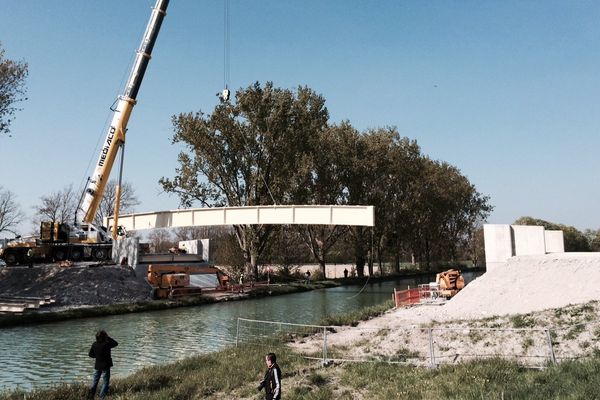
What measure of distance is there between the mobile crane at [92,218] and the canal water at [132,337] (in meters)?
11.2

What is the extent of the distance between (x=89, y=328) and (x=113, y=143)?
1706 centimetres

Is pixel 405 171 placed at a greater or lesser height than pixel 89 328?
greater

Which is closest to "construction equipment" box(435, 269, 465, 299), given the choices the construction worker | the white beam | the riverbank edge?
the white beam

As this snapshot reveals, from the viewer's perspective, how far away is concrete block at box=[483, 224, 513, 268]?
97.6 feet

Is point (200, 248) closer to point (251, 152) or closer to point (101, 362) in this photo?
point (251, 152)

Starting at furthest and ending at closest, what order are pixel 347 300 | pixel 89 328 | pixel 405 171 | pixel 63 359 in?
pixel 405 171, pixel 347 300, pixel 89 328, pixel 63 359

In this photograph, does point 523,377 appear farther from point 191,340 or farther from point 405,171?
point 405,171

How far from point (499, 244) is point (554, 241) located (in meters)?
9.53

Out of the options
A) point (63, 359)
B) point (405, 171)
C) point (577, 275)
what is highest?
point (405, 171)

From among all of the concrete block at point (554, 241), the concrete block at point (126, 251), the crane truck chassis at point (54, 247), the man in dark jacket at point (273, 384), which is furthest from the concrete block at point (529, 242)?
the crane truck chassis at point (54, 247)

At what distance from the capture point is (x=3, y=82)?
3528cm

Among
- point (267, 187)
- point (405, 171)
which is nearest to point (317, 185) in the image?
point (267, 187)

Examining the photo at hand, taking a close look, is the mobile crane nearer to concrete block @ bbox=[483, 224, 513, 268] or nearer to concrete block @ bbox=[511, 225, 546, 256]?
concrete block @ bbox=[483, 224, 513, 268]

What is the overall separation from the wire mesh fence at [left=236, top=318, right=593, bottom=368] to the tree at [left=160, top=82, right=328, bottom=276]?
33331 millimetres
